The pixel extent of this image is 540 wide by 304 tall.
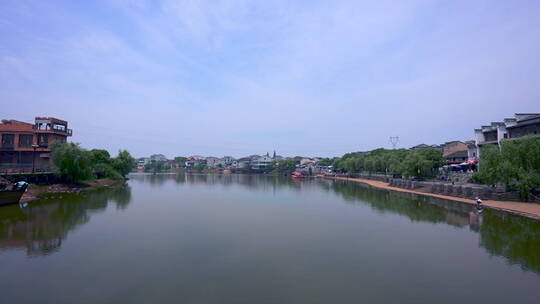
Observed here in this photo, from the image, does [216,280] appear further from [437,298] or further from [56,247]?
[56,247]

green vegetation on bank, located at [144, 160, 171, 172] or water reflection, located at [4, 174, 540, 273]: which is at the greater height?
green vegetation on bank, located at [144, 160, 171, 172]

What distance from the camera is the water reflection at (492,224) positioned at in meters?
12.9

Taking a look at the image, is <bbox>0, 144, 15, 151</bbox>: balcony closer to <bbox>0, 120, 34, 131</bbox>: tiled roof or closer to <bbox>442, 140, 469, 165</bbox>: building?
<bbox>0, 120, 34, 131</bbox>: tiled roof

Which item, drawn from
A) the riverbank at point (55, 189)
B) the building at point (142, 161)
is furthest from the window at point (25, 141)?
the building at point (142, 161)

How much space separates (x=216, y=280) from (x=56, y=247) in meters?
8.93

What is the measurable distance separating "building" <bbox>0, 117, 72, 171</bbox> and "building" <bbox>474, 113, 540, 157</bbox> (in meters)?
56.5

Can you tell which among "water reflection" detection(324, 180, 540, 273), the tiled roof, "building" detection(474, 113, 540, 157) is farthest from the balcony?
"building" detection(474, 113, 540, 157)

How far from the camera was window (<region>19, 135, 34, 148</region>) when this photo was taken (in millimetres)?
37375

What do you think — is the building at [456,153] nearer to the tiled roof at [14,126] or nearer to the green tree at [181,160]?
the tiled roof at [14,126]

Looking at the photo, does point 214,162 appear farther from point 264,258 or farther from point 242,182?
point 264,258

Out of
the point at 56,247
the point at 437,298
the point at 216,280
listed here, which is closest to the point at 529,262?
the point at 437,298

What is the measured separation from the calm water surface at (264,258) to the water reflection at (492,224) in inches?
3.8

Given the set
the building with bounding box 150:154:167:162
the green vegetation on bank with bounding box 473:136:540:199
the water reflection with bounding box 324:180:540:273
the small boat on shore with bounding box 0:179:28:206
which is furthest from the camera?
the building with bounding box 150:154:167:162

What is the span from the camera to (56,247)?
526 inches
